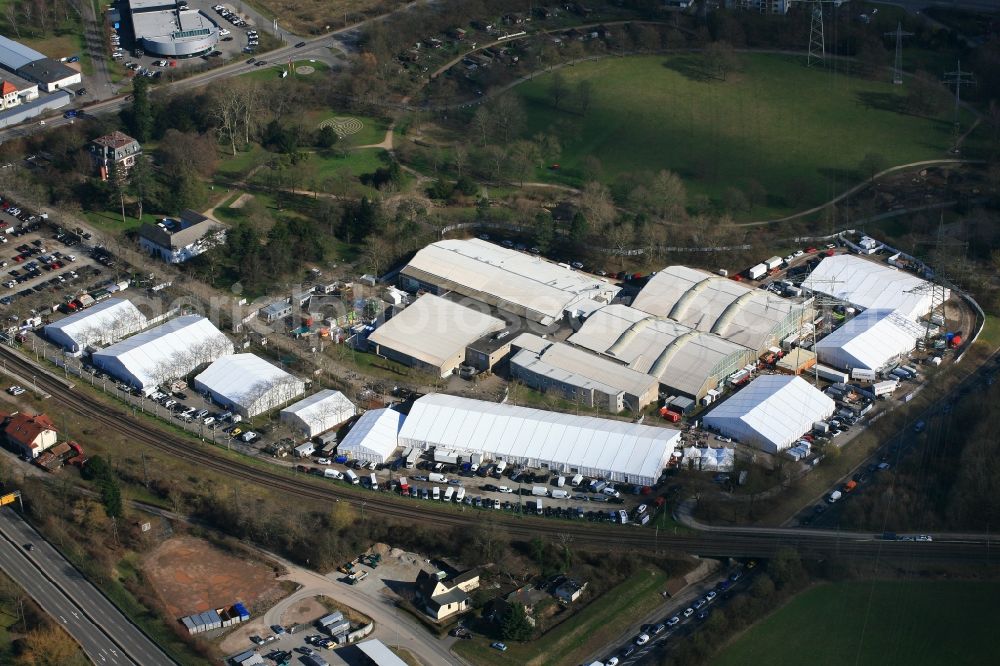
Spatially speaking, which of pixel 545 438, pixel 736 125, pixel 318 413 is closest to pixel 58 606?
pixel 318 413

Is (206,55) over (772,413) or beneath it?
over

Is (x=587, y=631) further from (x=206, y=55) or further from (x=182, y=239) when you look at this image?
(x=206, y=55)

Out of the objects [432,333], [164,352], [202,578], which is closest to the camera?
[202,578]

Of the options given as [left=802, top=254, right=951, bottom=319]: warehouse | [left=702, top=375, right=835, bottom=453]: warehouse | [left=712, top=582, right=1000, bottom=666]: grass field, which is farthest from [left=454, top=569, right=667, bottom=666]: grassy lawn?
[left=802, top=254, right=951, bottom=319]: warehouse

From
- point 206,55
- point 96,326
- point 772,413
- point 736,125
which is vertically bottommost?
point 772,413

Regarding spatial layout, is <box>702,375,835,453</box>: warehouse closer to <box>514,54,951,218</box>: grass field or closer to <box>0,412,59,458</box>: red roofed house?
<box>514,54,951,218</box>: grass field

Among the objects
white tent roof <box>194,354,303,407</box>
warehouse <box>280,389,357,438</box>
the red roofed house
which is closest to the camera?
the red roofed house

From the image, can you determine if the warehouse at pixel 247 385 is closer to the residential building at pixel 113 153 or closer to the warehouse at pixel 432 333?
the warehouse at pixel 432 333

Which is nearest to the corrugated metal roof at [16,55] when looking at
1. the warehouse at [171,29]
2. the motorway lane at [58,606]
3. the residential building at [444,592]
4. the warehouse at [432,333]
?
the warehouse at [171,29]
